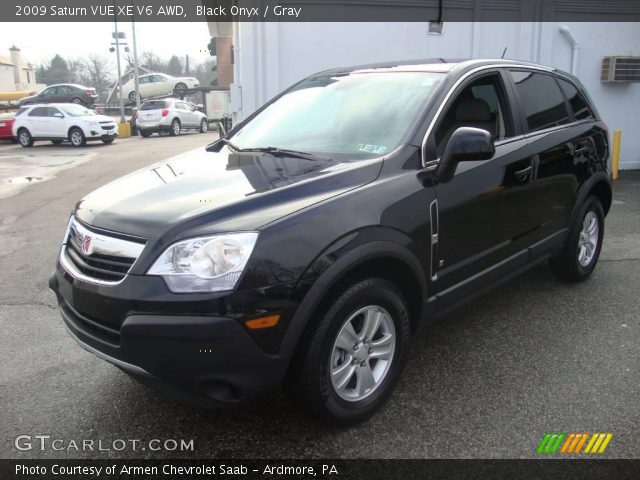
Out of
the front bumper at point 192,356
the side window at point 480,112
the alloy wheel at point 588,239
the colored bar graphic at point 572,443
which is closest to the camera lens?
the front bumper at point 192,356

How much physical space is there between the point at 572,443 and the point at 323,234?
5.09 ft

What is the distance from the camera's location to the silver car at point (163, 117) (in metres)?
26.3

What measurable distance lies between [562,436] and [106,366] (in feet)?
8.62

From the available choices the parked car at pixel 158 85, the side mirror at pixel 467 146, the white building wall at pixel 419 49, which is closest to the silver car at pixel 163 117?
the parked car at pixel 158 85

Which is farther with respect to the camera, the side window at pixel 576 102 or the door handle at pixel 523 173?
the side window at pixel 576 102

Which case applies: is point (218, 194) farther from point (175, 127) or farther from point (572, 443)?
point (175, 127)

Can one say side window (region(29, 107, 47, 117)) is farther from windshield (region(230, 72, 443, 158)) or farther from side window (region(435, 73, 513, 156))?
side window (region(435, 73, 513, 156))

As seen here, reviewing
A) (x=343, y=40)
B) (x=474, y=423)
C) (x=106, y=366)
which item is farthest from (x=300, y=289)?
(x=343, y=40)

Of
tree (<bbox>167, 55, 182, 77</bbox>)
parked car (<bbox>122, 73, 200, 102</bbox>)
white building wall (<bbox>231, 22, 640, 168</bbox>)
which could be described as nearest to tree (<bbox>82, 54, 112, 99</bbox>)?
tree (<bbox>167, 55, 182, 77</bbox>)

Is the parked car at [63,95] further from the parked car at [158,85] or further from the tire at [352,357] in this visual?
the tire at [352,357]

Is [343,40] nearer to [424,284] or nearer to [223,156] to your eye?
[223,156]

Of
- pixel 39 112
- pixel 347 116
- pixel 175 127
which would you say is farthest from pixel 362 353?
pixel 175 127

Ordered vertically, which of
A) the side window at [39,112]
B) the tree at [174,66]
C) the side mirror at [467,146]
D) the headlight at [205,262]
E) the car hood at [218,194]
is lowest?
the side window at [39,112]

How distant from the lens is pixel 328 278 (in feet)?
8.04
